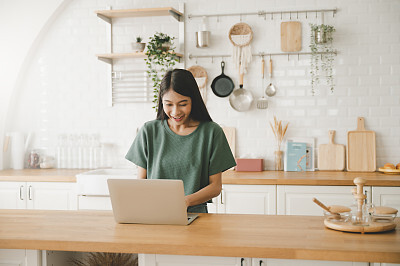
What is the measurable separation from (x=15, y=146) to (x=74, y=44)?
4.26 ft

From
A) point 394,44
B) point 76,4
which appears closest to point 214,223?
point 394,44

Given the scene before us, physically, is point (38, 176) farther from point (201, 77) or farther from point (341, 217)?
point (341, 217)

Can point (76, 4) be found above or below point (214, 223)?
above

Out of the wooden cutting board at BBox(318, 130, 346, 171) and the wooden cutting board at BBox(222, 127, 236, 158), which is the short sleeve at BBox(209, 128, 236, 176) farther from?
the wooden cutting board at BBox(318, 130, 346, 171)

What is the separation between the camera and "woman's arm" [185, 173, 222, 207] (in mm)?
2561

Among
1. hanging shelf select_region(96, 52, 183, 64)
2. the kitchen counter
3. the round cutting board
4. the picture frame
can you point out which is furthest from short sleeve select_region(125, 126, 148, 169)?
the picture frame

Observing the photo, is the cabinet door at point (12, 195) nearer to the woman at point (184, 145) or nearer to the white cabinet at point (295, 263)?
the woman at point (184, 145)

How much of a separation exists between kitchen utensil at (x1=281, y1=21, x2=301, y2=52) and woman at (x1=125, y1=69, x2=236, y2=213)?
7.42 feet

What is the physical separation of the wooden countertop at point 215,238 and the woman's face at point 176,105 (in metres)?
0.59

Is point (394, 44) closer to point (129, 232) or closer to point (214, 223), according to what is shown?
point (214, 223)

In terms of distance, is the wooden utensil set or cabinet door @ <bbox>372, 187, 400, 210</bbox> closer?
cabinet door @ <bbox>372, 187, 400, 210</bbox>

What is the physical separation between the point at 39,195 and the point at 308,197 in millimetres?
2544

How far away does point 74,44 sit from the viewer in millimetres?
5180

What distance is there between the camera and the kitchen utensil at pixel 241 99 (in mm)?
4781
